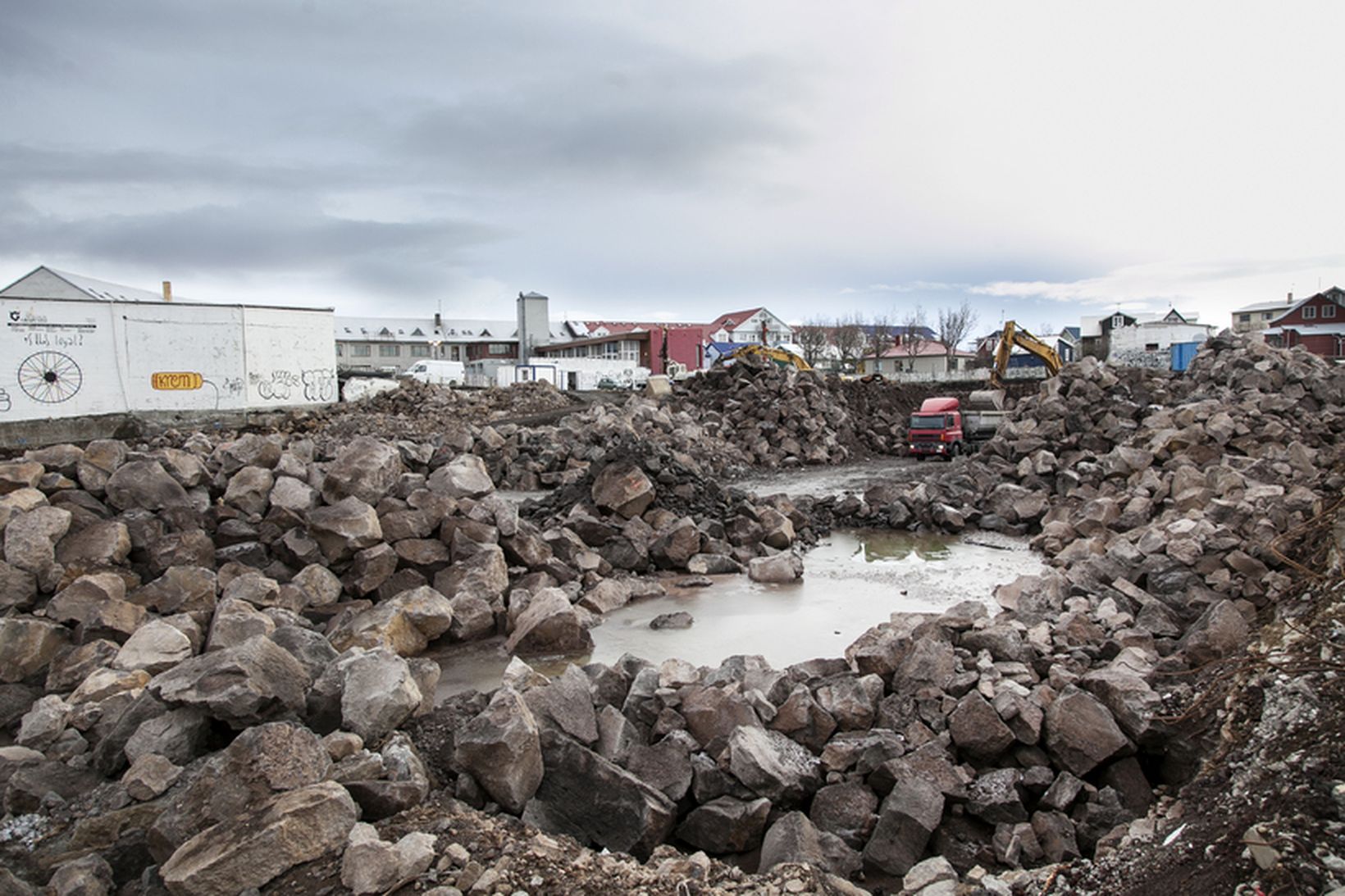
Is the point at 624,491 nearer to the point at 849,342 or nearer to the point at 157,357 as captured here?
the point at 157,357

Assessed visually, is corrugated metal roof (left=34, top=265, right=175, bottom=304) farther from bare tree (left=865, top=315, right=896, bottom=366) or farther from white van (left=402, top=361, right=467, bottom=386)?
bare tree (left=865, top=315, right=896, bottom=366)

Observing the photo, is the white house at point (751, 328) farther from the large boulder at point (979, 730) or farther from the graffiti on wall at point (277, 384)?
the large boulder at point (979, 730)

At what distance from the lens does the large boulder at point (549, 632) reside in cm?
937

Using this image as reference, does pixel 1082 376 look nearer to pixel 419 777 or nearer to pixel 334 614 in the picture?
pixel 334 614

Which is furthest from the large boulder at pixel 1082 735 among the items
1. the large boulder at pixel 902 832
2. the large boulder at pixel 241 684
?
the large boulder at pixel 241 684

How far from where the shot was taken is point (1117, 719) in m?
5.80

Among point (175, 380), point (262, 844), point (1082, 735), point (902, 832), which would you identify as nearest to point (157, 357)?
point (175, 380)

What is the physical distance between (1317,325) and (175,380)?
63405mm

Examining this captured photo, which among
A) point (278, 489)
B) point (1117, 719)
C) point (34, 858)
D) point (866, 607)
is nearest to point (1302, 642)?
point (1117, 719)

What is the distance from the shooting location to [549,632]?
9375mm

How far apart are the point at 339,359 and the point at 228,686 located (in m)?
67.9

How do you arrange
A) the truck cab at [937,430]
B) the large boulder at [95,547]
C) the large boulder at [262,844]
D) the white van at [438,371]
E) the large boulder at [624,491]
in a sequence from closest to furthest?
the large boulder at [262,844] → the large boulder at [95,547] → the large boulder at [624,491] → the truck cab at [937,430] → the white van at [438,371]

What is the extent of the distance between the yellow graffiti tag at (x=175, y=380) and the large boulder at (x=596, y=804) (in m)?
27.1

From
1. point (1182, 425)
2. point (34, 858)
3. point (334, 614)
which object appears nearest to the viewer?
point (34, 858)
